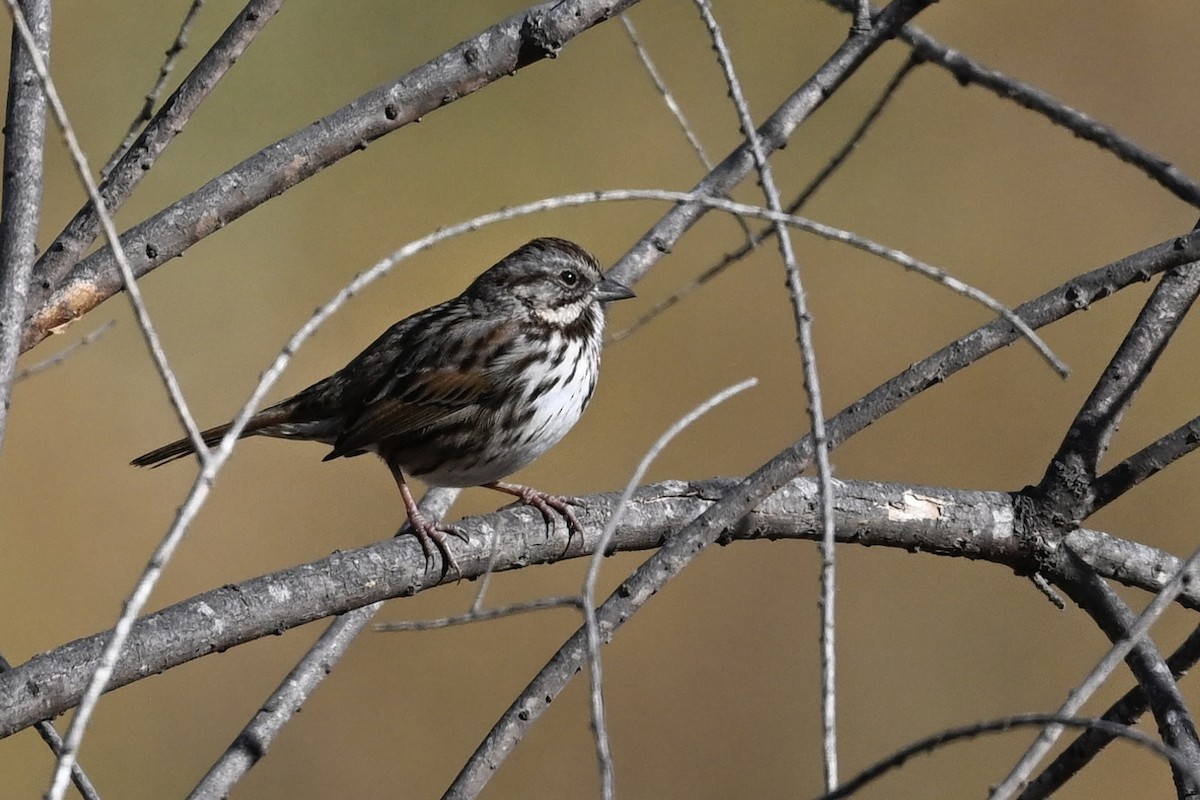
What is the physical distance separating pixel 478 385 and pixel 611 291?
0.50 m

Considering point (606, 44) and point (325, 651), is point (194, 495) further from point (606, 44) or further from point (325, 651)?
point (606, 44)

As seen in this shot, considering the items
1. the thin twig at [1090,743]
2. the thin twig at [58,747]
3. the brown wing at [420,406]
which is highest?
the brown wing at [420,406]

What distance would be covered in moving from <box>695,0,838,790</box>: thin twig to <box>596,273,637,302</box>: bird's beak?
1553mm

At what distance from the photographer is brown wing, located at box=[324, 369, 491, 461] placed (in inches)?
163

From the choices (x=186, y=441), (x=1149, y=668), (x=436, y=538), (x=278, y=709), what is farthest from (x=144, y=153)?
(x=1149, y=668)

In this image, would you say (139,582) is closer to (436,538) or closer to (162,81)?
(162,81)

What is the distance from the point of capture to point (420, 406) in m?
4.16

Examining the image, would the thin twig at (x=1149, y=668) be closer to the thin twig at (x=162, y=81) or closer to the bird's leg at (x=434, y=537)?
the bird's leg at (x=434, y=537)

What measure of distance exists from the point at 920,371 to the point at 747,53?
6.13m

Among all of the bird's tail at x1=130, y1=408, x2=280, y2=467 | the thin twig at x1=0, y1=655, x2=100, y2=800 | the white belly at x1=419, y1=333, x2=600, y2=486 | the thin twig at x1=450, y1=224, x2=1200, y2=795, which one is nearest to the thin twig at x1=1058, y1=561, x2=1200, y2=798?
the thin twig at x1=450, y1=224, x2=1200, y2=795

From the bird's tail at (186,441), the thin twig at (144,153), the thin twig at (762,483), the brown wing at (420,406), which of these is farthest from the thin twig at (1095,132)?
the bird's tail at (186,441)

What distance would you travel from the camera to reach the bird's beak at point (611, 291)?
12.9 ft

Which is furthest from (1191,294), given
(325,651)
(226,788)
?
(226,788)

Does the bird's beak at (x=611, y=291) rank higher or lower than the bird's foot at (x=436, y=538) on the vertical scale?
higher
